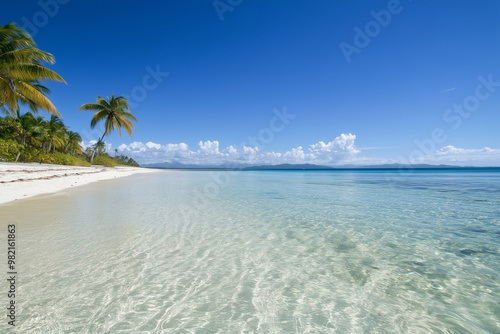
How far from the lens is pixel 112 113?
33.3 m

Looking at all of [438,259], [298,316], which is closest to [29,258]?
[298,316]

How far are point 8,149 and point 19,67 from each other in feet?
47.2

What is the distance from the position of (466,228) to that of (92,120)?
3980 cm

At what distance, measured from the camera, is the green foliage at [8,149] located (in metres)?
20.1

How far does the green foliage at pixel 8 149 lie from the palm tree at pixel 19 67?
29.3 feet

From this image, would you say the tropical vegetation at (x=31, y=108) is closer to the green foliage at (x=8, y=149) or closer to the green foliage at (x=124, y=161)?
the green foliage at (x=8, y=149)

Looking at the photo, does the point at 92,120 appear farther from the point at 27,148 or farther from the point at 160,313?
the point at 160,313

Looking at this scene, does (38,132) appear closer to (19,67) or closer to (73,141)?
(73,141)

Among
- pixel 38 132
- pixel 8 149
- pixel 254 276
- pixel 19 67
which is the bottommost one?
pixel 254 276

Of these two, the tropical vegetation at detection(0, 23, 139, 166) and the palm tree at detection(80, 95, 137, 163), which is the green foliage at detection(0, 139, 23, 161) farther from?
the palm tree at detection(80, 95, 137, 163)

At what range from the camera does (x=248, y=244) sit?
4340 mm

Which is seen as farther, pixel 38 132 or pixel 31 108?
pixel 38 132

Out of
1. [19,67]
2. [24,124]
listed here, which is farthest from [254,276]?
[24,124]

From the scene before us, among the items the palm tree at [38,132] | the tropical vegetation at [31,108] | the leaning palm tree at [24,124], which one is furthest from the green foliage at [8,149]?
the palm tree at [38,132]
